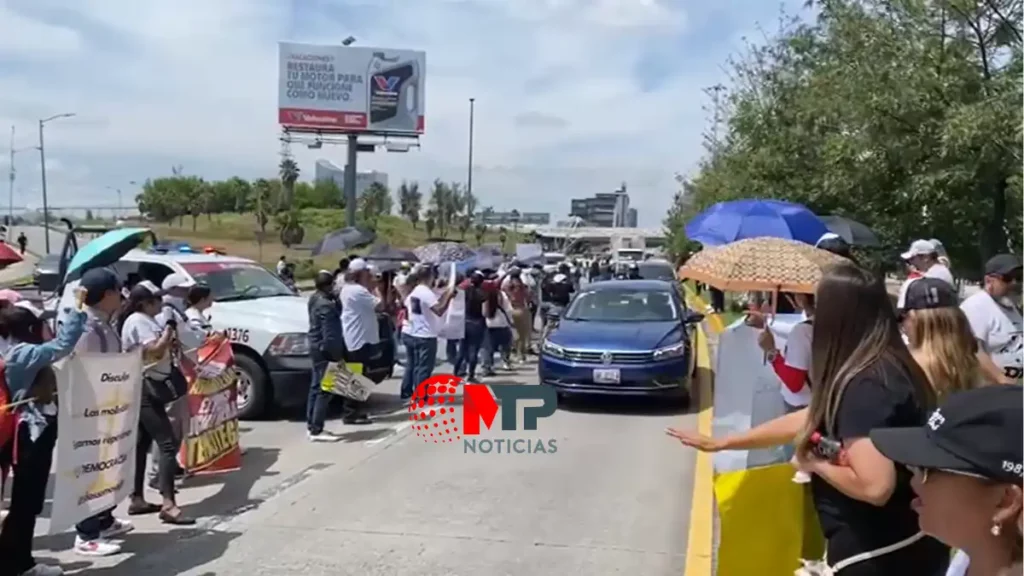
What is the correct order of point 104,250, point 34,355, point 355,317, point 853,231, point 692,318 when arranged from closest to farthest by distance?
point 34,355
point 104,250
point 355,317
point 853,231
point 692,318

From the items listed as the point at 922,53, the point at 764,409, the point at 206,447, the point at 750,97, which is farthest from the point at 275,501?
the point at 750,97

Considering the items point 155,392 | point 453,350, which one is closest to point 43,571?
point 155,392

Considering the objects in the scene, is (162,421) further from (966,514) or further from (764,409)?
(966,514)

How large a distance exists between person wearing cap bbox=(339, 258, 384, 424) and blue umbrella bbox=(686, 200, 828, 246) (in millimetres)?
3674

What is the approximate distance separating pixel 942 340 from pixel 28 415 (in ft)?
15.0

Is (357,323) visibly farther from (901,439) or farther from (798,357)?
(901,439)

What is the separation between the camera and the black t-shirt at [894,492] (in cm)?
277

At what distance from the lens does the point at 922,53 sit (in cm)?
1198

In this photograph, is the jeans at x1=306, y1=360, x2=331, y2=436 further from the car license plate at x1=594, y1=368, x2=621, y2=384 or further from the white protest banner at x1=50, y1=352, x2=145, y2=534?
the white protest banner at x1=50, y1=352, x2=145, y2=534

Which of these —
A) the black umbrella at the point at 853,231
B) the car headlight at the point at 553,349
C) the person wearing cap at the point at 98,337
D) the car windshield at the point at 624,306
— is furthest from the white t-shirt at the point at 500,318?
the person wearing cap at the point at 98,337

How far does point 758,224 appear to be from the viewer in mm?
10078

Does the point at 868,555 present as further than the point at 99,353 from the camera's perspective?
No

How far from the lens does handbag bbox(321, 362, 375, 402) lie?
980 centimetres

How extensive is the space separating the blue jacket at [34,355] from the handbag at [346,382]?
14.7 feet
